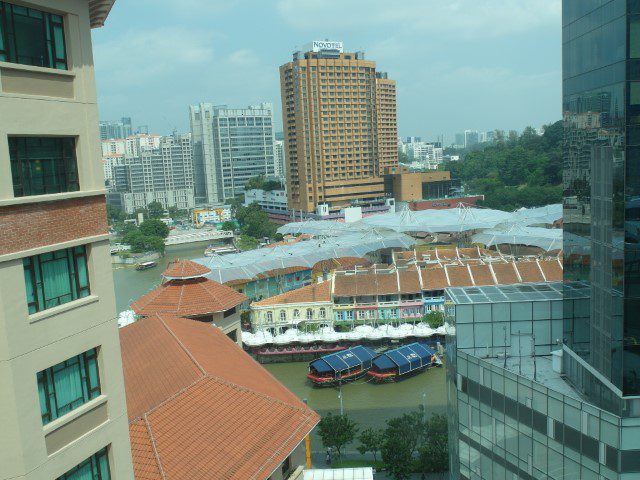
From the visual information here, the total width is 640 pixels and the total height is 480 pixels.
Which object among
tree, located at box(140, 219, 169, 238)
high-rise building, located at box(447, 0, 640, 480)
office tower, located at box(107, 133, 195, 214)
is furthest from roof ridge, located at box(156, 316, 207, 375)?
office tower, located at box(107, 133, 195, 214)

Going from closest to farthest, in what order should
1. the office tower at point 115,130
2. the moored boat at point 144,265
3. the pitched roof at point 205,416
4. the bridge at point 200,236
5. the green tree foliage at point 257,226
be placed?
the pitched roof at point 205,416 → the moored boat at point 144,265 → the green tree foliage at point 257,226 → the bridge at point 200,236 → the office tower at point 115,130

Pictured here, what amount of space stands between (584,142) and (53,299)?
691cm

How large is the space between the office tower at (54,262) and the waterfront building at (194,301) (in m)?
10.3

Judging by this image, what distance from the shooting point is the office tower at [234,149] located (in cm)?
8906

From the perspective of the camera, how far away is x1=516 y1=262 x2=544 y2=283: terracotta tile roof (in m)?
23.7

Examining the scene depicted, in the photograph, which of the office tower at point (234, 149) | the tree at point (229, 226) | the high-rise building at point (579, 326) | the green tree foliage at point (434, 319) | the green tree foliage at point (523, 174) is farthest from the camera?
the office tower at point (234, 149)

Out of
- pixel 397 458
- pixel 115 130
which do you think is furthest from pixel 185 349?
pixel 115 130

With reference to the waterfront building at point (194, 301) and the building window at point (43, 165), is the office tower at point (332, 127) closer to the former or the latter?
the waterfront building at point (194, 301)

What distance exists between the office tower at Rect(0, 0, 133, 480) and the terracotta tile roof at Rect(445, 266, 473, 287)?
65.1 ft

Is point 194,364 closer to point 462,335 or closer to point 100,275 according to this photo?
point 462,335

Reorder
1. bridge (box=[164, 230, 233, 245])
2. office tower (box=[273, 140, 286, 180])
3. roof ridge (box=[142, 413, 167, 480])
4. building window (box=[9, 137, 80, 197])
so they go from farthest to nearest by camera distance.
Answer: office tower (box=[273, 140, 286, 180]) < bridge (box=[164, 230, 233, 245]) < roof ridge (box=[142, 413, 167, 480]) < building window (box=[9, 137, 80, 197])

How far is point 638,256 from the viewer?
7410mm

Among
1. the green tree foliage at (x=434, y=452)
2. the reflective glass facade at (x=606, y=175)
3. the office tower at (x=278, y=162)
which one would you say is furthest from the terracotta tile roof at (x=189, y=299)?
the office tower at (x=278, y=162)

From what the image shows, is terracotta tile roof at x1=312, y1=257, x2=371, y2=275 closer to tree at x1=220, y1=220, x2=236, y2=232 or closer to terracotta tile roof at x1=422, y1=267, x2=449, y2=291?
terracotta tile roof at x1=422, y1=267, x2=449, y2=291
